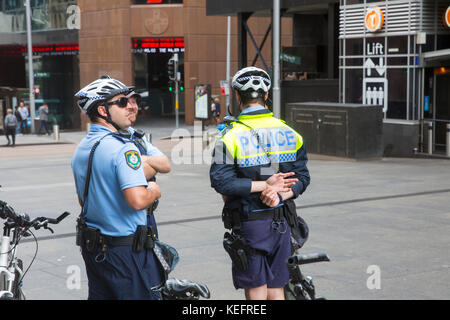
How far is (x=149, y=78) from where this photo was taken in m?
48.2

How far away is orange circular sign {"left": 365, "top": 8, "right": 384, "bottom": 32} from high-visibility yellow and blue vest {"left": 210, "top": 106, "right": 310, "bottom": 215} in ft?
54.6

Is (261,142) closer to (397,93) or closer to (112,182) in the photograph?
(112,182)

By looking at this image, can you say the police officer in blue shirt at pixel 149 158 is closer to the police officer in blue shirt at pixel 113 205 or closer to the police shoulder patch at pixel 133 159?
the police officer in blue shirt at pixel 113 205

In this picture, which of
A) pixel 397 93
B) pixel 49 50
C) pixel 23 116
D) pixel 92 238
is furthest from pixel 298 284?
pixel 49 50

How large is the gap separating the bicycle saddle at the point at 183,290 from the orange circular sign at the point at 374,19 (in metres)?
17.6

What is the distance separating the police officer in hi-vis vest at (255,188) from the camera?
14.4 feet

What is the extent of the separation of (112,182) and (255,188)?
3.21 ft

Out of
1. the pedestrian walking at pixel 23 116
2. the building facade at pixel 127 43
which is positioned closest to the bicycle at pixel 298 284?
the building facade at pixel 127 43

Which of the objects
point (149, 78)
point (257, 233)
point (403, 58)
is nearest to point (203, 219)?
point (257, 233)

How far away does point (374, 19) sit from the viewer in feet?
67.2

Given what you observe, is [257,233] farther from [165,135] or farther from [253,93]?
[165,135]

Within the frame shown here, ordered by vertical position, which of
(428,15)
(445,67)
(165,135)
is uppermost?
(428,15)

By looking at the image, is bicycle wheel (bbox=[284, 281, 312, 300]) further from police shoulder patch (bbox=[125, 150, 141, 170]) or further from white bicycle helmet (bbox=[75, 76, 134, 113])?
white bicycle helmet (bbox=[75, 76, 134, 113])
